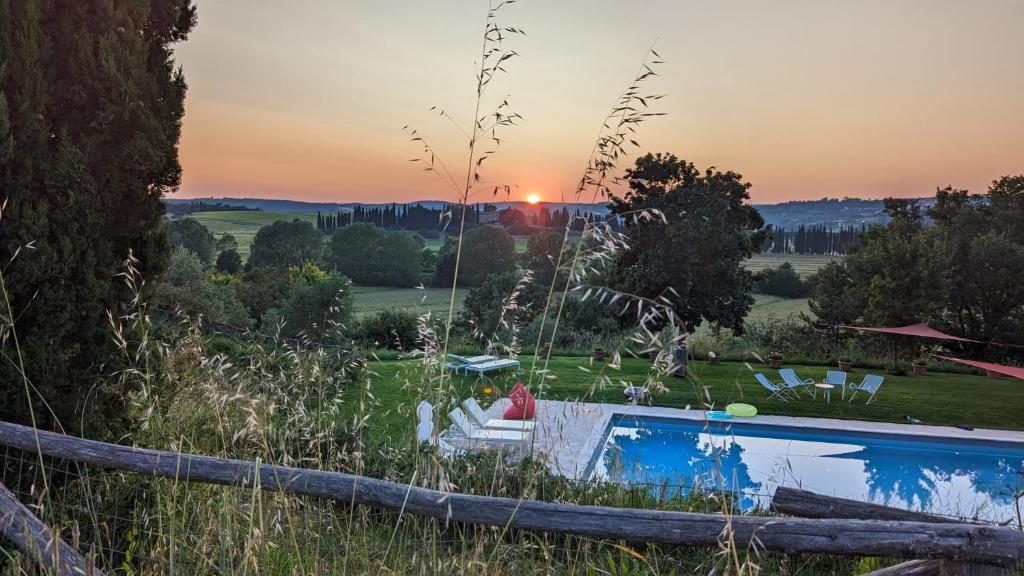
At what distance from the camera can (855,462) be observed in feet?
29.1

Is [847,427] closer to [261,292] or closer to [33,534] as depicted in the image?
[33,534]

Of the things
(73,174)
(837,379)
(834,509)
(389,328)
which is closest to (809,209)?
(837,379)

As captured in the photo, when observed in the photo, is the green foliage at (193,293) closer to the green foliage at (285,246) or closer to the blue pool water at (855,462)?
the blue pool water at (855,462)

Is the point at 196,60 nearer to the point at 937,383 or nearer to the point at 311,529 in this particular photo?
the point at 311,529

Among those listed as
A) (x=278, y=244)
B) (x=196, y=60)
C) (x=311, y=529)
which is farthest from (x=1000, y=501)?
(x=278, y=244)

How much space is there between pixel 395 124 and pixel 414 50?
16.5ft

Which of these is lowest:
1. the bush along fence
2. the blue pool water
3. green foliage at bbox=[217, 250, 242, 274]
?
the blue pool water

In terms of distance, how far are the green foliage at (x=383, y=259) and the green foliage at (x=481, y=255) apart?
2.16 m

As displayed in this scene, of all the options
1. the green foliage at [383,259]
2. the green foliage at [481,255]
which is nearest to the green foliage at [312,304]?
the green foliage at [481,255]

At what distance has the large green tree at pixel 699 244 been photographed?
15898 mm

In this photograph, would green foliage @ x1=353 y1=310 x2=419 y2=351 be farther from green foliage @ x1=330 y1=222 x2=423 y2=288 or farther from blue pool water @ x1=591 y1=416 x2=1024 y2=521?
green foliage @ x1=330 y1=222 x2=423 y2=288

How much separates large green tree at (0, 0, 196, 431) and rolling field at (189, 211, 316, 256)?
84.1ft

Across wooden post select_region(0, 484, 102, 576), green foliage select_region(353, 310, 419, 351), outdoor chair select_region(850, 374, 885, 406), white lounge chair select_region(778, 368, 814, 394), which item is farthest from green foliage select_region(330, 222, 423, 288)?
wooden post select_region(0, 484, 102, 576)

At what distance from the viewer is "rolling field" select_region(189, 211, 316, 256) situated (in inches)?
1082
